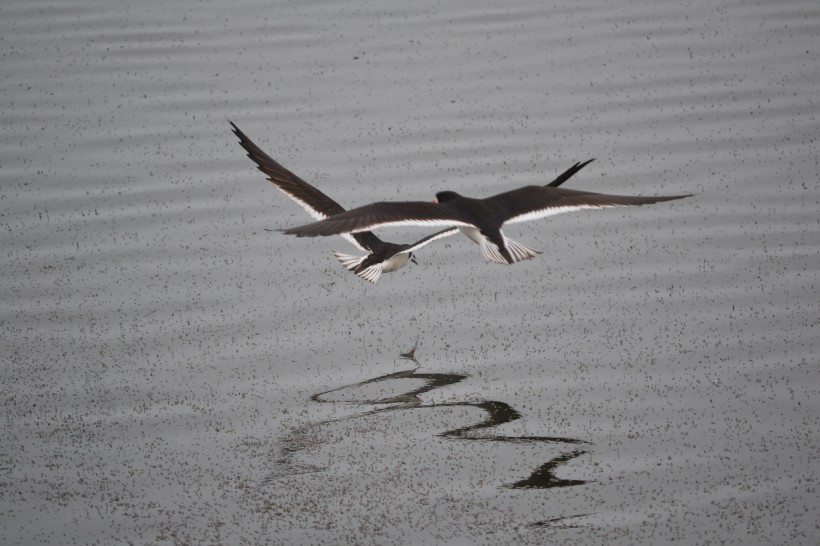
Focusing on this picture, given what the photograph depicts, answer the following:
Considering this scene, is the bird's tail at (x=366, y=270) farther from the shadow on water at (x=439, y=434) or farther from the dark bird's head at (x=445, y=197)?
the shadow on water at (x=439, y=434)

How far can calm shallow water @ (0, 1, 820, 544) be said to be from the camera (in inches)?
374

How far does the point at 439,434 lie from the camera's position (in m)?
10.4

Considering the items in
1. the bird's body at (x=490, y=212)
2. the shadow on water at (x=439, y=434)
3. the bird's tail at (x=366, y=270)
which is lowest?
the shadow on water at (x=439, y=434)

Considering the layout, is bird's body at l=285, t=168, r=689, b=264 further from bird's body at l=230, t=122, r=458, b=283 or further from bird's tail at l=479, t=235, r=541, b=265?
bird's body at l=230, t=122, r=458, b=283

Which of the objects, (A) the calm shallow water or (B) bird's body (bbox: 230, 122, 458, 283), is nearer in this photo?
(A) the calm shallow water

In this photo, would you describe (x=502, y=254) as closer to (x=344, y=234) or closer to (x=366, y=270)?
(x=366, y=270)

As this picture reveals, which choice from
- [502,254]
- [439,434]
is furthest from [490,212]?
[439,434]

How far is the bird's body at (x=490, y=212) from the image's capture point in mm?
10602

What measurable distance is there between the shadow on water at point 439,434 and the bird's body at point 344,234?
1.28 meters

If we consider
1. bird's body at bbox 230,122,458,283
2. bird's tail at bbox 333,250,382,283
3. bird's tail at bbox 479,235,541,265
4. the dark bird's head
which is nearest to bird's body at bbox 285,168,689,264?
bird's tail at bbox 479,235,541,265

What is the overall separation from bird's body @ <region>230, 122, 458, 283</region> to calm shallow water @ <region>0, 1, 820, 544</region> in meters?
0.91

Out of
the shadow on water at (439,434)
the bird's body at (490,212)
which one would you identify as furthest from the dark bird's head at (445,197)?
the shadow on water at (439,434)

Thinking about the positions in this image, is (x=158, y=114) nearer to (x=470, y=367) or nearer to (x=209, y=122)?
(x=209, y=122)

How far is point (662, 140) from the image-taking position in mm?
17375
